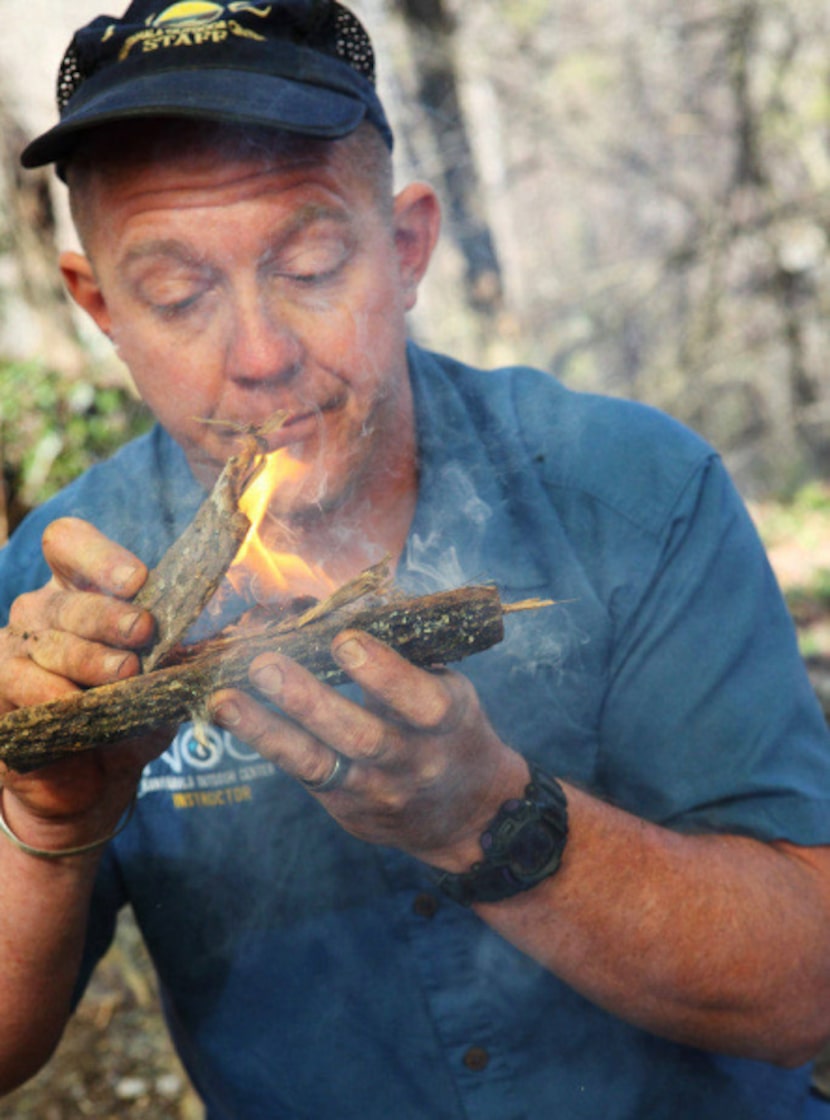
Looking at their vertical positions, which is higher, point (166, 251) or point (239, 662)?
point (166, 251)

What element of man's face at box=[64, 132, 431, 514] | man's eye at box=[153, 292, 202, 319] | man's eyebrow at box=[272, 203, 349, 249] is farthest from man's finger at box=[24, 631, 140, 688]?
man's eyebrow at box=[272, 203, 349, 249]

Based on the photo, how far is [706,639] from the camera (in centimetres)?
254

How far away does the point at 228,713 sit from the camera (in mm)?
1519

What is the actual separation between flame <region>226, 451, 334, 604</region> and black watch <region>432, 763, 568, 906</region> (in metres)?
0.56

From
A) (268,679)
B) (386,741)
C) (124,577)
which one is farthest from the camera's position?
(124,577)

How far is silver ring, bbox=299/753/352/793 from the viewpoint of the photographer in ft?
5.40

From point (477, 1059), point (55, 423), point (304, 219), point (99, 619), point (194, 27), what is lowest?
point (477, 1059)

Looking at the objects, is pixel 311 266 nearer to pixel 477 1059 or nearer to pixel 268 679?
pixel 268 679

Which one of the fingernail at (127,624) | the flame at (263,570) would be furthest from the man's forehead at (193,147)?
the fingernail at (127,624)

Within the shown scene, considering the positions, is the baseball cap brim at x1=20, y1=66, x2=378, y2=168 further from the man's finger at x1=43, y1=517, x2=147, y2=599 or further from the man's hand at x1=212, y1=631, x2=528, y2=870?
the man's hand at x1=212, y1=631, x2=528, y2=870

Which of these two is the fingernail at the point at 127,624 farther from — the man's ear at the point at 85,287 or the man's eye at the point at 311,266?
the man's ear at the point at 85,287

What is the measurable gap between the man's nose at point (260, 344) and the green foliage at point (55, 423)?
162 inches

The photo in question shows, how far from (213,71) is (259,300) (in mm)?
525

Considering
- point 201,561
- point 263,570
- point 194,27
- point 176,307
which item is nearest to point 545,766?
point 263,570
